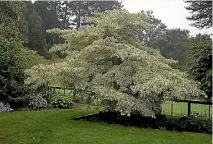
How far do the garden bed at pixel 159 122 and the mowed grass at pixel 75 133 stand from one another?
692mm

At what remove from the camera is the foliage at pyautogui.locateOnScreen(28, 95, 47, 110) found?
1820cm

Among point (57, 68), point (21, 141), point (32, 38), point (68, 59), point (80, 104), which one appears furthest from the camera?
point (32, 38)

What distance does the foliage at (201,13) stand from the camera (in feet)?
102

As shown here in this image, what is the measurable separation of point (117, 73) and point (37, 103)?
6437 millimetres

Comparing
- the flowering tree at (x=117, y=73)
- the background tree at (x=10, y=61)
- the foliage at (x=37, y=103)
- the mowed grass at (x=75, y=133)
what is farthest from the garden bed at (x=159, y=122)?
the background tree at (x=10, y=61)

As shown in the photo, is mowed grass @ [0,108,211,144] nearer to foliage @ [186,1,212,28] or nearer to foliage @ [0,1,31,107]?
foliage @ [0,1,31,107]

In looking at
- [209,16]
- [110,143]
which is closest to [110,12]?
[110,143]

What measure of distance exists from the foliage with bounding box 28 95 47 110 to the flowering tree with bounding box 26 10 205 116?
13.4 ft

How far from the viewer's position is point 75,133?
11.9 meters

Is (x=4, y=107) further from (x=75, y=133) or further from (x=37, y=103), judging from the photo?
(x=75, y=133)

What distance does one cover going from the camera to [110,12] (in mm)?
15492

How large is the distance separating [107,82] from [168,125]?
3144 mm

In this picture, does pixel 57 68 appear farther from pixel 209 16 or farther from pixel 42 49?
pixel 42 49

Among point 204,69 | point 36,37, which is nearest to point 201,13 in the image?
point 204,69
